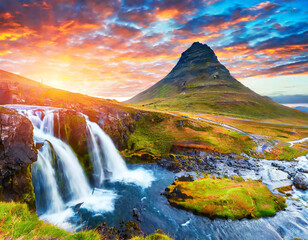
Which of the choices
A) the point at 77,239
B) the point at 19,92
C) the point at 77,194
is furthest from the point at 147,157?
the point at 19,92

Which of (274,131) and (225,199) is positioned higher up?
(274,131)

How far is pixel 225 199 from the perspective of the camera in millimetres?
18469

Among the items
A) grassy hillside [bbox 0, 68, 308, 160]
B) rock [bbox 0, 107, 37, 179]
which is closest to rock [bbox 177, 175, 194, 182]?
grassy hillside [bbox 0, 68, 308, 160]

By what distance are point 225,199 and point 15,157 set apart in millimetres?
23524

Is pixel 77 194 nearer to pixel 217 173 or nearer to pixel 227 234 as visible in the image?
pixel 227 234

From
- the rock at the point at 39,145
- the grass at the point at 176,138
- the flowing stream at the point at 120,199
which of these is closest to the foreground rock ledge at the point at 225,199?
the flowing stream at the point at 120,199

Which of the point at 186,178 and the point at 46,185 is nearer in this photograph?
the point at 46,185

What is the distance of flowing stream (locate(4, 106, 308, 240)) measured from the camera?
1546 cm

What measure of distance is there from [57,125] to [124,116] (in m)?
21.6

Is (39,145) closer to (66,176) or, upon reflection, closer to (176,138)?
(66,176)

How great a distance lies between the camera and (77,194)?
20.6 meters

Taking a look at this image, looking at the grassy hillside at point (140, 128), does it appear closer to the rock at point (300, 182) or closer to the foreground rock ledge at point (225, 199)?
the rock at point (300, 182)

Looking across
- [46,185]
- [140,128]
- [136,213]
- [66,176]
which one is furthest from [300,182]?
[46,185]

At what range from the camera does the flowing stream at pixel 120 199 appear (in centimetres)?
1546
